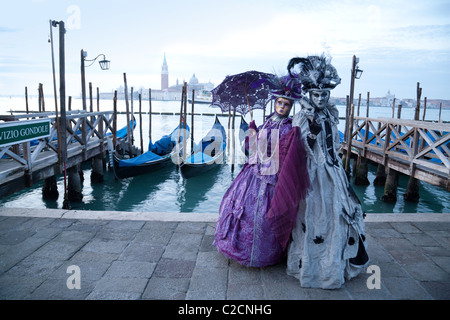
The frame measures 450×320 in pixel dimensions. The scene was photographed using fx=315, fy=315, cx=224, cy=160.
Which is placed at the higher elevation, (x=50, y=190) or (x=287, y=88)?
(x=287, y=88)

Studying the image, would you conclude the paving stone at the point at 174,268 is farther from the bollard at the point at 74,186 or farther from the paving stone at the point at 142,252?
the bollard at the point at 74,186

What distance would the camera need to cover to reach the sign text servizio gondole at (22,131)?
160 inches

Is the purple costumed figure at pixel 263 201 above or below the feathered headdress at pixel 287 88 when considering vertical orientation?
below

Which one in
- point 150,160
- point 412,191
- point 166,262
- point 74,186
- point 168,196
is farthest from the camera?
point 150,160

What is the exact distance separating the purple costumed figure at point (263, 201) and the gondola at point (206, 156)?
7.24 m

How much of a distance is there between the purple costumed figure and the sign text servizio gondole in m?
3.41

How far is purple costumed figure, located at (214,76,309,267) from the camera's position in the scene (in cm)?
199

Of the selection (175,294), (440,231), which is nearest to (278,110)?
(175,294)

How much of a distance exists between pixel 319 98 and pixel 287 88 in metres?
0.24

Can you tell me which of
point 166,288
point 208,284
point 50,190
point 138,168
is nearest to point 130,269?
point 166,288

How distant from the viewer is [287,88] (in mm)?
2117

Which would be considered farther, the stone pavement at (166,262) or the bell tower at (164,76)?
the bell tower at (164,76)

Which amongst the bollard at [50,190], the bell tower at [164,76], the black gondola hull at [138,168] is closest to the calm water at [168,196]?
the bollard at [50,190]

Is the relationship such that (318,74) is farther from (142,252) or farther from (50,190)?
(50,190)
